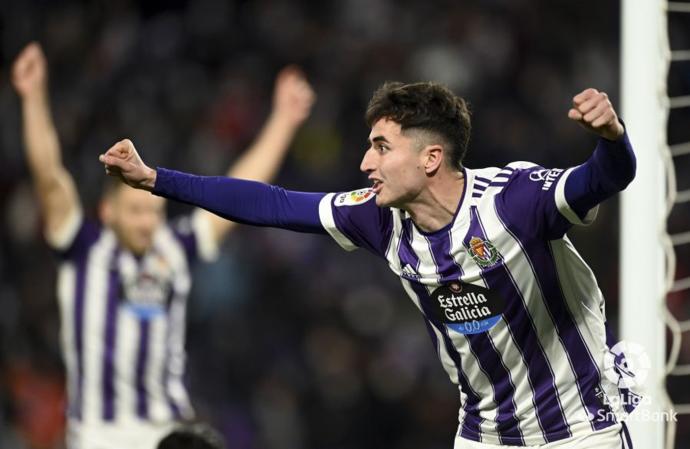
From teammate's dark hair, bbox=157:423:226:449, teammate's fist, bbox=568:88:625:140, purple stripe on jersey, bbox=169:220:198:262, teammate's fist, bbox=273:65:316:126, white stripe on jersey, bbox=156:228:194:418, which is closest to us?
teammate's fist, bbox=568:88:625:140

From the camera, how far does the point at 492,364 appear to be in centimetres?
374

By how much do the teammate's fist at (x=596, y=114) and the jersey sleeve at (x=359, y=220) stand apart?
0.99 metres

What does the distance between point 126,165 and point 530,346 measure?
1.34m

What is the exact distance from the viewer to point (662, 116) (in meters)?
4.63

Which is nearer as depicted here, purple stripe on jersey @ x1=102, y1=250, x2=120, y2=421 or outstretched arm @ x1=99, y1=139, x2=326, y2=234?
outstretched arm @ x1=99, y1=139, x2=326, y2=234

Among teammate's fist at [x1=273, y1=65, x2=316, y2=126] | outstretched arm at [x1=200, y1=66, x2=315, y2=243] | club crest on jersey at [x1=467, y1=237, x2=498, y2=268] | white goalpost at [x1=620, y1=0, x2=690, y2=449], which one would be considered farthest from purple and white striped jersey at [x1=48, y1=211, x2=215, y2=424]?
club crest on jersey at [x1=467, y1=237, x2=498, y2=268]

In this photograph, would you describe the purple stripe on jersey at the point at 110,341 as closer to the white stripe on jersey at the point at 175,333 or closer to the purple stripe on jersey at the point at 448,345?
the white stripe on jersey at the point at 175,333

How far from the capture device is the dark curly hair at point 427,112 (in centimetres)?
383

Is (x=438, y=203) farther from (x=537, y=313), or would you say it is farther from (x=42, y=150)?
(x=42, y=150)

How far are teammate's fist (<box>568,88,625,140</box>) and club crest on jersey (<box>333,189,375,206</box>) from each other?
3.36 ft

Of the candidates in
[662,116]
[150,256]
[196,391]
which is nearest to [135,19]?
[196,391]

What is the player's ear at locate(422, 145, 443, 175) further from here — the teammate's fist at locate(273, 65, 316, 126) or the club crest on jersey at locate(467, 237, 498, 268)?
the teammate's fist at locate(273, 65, 316, 126)

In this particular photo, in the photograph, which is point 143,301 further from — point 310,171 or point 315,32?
point 315,32

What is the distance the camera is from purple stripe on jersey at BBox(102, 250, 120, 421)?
6325 millimetres
